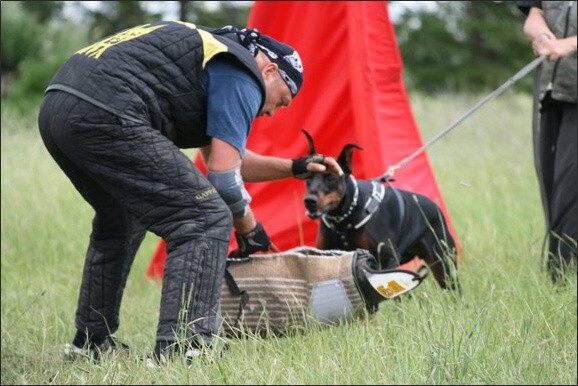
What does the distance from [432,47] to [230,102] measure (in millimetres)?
13261

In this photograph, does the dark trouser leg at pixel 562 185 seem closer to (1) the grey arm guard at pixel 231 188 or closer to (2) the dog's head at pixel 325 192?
(2) the dog's head at pixel 325 192

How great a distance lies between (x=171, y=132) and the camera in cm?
358

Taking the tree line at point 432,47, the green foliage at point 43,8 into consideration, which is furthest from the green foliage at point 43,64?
the green foliage at point 43,8

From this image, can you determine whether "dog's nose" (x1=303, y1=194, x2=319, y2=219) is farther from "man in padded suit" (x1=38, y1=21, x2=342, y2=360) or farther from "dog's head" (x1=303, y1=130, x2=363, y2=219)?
"man in padded suit" (x1=38, y1=21, x2=342, y2=360)

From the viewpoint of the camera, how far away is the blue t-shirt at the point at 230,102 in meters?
3.38

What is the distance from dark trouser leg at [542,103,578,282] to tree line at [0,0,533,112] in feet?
26.4

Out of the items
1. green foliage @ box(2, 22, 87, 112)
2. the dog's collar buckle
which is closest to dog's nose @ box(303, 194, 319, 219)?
the dog's collar buckle

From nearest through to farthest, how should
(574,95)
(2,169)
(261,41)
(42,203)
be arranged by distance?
(261,41)
(574,95)
(42,203)
(2,169)

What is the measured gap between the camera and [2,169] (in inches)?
308

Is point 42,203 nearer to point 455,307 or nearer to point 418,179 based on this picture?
point 418,179

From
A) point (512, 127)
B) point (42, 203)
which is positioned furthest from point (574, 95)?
point (512, 127)

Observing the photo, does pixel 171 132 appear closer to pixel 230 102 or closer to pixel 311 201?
pixel 230 102

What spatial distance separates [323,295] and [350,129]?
192 cm

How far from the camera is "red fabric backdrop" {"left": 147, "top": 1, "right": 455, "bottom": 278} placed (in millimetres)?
5754
